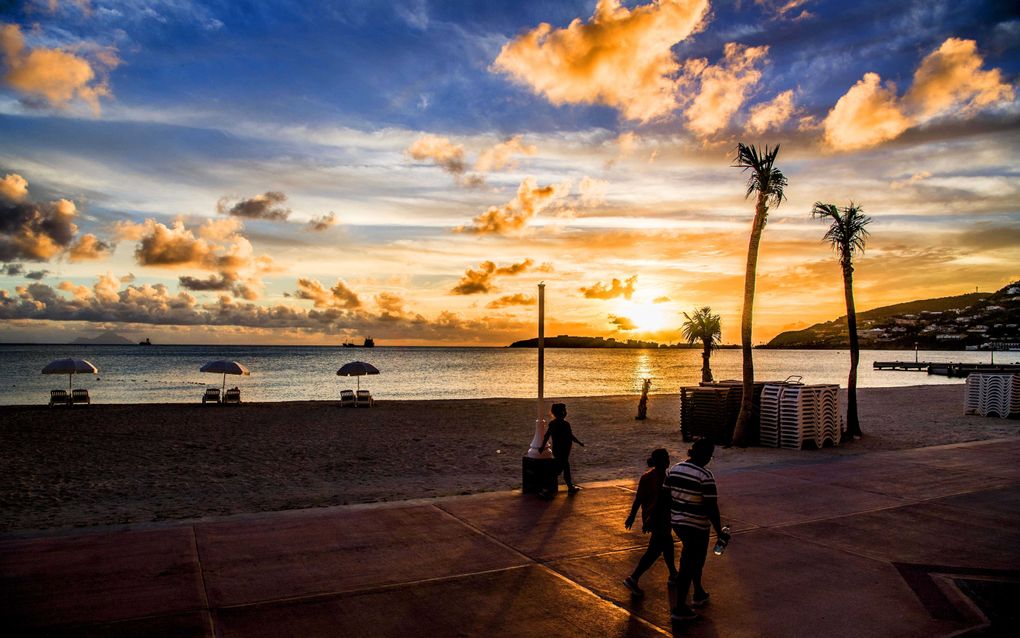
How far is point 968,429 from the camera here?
21953 mm

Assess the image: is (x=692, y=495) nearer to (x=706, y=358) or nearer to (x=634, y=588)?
(x=634, y=588)

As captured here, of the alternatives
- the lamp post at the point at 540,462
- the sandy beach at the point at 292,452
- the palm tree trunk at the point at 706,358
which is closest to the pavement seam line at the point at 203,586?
the sandy beach at the point at 292,452

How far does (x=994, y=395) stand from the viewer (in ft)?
85.5

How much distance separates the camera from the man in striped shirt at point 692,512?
18.9 ft

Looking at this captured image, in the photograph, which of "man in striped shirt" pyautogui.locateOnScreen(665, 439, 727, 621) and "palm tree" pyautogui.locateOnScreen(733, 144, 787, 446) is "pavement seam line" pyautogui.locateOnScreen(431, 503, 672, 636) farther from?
"palm tree" pyautogui.locateOnScreen(733, 144, 787, 446)

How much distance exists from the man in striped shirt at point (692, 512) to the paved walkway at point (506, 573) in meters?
0.35

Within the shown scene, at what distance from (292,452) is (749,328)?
13160 mm

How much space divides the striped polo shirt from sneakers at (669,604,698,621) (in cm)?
74

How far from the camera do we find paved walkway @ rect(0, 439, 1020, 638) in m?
5.77

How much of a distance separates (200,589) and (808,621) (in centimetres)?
570

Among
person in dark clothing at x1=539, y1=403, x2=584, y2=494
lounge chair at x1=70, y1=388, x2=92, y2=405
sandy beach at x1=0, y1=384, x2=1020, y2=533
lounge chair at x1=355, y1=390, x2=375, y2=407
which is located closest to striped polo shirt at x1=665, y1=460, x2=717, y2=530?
person in dark clothing at x1=539, y1=403, x2=584, y2=494

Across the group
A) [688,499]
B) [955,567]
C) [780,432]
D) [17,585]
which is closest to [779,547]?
[955,567]

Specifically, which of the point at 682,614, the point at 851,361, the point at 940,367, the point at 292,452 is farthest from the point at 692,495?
the point at 940,367

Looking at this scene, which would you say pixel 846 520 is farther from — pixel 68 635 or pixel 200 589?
pixel 68 635
